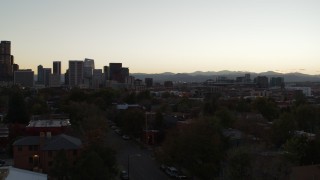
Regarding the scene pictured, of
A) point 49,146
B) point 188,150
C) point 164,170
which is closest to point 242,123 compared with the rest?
point 164,170

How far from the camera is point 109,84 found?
346 feet

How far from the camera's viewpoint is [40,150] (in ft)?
57.5

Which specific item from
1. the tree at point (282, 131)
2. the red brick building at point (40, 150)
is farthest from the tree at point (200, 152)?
the tree at point (282, 131)

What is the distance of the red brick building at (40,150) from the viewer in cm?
1741

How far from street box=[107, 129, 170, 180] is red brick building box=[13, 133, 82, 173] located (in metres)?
2.06

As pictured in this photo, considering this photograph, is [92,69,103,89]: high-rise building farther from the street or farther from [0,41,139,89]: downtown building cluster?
the street

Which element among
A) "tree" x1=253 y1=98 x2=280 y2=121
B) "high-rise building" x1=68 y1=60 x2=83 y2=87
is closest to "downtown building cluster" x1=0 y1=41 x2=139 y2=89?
"high-rise building" x1=68 y1=60 x2=83 y2=87

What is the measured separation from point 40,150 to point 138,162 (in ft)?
16.0

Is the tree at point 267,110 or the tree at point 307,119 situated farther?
the tree at point 267,110

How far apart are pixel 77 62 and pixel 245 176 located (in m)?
111

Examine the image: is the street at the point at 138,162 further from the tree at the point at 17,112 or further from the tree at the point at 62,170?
the tree at the point at 17,112

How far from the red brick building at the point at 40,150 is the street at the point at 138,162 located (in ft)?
6.75

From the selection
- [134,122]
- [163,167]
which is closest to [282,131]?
[163,167]

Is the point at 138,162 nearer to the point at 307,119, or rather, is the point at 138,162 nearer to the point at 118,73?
the point at 307,119
